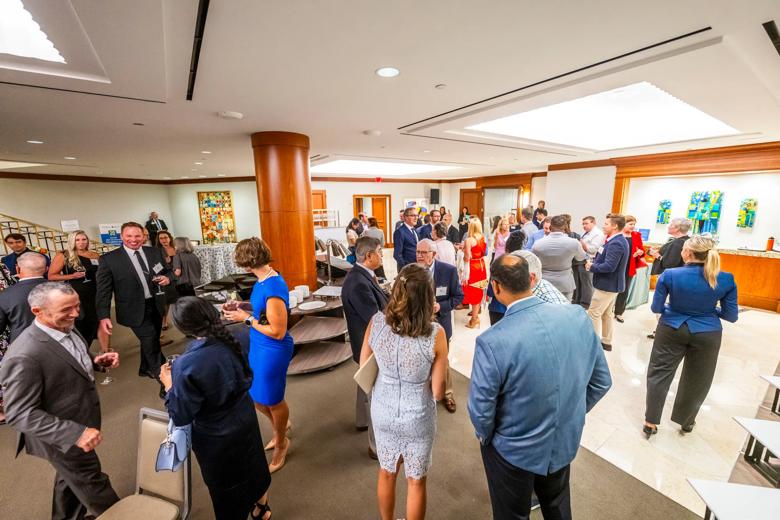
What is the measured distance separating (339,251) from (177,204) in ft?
31.3

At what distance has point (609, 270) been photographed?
3.42 m

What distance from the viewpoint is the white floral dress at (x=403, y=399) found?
1382 millimetres

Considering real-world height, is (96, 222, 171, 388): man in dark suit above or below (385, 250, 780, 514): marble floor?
above

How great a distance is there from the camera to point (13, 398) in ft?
4.45

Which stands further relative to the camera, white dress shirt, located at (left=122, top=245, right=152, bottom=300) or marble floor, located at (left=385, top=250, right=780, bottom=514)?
white dress shirt, located at (left=122, top=245, right=152, bottom=300)

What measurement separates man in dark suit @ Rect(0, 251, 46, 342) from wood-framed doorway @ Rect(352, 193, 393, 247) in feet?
33.6

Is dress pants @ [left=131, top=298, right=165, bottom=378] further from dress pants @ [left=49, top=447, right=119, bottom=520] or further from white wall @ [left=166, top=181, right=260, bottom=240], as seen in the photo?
white wall @ [left=166, top=181, right=260, bottom=240]

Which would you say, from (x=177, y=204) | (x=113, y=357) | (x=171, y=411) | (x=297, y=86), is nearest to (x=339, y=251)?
(x=297, y=86)

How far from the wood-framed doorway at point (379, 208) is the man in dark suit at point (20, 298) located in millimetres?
10250

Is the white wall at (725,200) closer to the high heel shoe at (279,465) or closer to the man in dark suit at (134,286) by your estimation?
the high heel shoe at (279,465)

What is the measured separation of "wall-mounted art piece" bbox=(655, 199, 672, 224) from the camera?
6672mm

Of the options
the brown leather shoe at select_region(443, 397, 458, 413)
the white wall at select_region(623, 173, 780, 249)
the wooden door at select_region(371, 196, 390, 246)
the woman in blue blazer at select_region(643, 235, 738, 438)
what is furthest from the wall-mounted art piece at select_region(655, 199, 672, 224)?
the wooden door at select_region(371, 196, 390, 246)

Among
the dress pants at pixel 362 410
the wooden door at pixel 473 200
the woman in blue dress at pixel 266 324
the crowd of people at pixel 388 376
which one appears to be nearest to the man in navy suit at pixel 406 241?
the dress pants at pixel 362 410

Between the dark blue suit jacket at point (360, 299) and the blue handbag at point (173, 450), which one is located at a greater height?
the dark blue suit jacket at point (360, 299)
